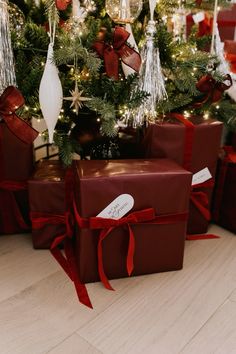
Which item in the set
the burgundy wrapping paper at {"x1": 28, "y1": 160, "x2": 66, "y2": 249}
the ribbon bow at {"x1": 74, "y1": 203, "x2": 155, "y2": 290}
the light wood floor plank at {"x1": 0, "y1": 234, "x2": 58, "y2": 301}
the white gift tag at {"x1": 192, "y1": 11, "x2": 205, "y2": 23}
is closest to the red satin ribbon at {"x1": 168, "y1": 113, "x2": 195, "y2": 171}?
the ribbon bow at {"x1": 74, "y1": 203, "x2": 155, "y2": 290}

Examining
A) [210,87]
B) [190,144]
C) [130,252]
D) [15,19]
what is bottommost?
[130,252]

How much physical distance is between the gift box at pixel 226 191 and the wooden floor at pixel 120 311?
165mm

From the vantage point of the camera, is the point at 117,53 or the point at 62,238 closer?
the point at 117,53

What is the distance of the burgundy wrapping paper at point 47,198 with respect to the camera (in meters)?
0.90

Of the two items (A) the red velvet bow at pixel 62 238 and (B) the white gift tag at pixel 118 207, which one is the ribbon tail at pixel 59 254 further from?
(B) the white gift tag at pixel 118 207

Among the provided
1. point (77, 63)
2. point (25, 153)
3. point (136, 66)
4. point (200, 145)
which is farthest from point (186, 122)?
point (25, 153)

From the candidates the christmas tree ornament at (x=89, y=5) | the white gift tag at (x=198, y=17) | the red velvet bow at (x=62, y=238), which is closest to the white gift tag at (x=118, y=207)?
the red velvet bow at (x=62, y=238)

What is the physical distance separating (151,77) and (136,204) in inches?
13.4

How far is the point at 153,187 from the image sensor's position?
0.78 metres

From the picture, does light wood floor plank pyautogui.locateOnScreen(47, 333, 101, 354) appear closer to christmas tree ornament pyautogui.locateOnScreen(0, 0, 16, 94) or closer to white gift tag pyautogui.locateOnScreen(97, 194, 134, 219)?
white gift tag pyautogui.locateOnScreen(97, 194, 134, 219)

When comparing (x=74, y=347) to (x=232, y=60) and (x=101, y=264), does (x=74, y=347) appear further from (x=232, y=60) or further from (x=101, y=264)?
(x=232, y=60)

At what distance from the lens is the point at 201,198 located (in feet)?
3.33

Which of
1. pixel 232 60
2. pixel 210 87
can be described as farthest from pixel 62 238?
pixel 232 60

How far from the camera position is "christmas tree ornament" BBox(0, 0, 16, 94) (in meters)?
0.78
